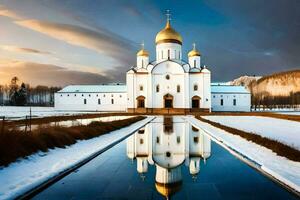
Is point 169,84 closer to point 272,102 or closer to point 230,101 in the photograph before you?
point 230,101

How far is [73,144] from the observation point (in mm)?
14742

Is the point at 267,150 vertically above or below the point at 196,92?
below

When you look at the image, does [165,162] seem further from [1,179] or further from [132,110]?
[132,110]

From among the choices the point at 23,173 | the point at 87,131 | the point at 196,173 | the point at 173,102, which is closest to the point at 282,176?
the point at 196,173

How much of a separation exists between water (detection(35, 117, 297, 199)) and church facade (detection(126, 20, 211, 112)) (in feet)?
164

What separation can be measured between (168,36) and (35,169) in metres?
57.8

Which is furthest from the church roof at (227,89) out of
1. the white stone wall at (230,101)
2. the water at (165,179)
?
the water at (165,179)

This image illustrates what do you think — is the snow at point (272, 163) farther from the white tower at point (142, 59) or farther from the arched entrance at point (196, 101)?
the white tower at point (142, 59)

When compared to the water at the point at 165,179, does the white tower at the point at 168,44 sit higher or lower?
higher

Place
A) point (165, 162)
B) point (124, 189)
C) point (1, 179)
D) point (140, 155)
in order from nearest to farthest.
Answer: point (124, 189) → point (1, 179) → point (165, 162) → point (140, 155)

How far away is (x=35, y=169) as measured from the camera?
29.9 feet

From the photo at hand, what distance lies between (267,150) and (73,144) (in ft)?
27.8

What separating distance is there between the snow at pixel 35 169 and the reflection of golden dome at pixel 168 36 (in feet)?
176

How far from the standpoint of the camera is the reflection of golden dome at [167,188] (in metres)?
7.02
